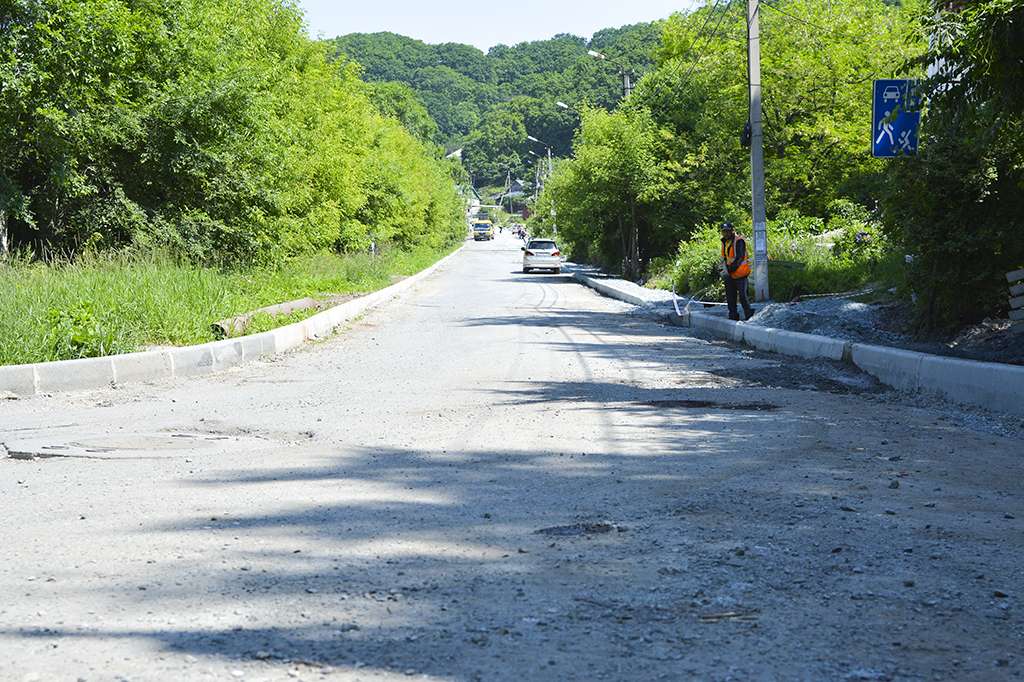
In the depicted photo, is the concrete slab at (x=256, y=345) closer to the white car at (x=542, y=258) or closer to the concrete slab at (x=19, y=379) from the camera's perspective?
the concrete slab at (x=19, y=379)

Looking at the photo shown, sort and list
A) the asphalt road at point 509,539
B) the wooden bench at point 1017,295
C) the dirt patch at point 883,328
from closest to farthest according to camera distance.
Answer: 1. the asphalt road at point 509,539
2. the dirt patch at point 883,328
3. the wooden bench at point 1017,295

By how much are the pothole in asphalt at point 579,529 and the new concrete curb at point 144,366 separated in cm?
675

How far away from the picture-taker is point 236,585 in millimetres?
4141

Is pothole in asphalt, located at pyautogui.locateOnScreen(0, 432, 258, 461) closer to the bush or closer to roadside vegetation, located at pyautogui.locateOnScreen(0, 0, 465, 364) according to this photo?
roadside vegetation, located at pyautogui.locateOnScreen(0, 0, 465, 364)

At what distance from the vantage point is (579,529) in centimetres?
499

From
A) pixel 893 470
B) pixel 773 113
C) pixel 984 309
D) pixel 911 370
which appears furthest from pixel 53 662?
pixel 773 113

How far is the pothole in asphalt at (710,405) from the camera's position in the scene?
355 inches

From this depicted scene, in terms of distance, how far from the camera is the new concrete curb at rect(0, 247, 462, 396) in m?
9.94

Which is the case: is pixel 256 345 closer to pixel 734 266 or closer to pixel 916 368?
pixel 916 368

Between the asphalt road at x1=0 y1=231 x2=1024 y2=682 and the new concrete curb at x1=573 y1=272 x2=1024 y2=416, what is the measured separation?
0.36 meters

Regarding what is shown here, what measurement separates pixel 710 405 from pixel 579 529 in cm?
445

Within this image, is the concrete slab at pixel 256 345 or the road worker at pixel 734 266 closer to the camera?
the concrete slab at pixel 256 345

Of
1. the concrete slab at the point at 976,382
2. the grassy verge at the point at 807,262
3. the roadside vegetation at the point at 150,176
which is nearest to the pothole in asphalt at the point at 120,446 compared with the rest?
the roadside vegetation at the point at 150,176

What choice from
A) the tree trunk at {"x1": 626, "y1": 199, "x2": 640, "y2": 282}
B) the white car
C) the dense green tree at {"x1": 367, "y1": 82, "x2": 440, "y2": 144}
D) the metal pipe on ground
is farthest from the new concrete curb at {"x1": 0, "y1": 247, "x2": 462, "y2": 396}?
the dense green tree at {"x1": 367, "y1": 82, "x2": 440, "y2": 144}
